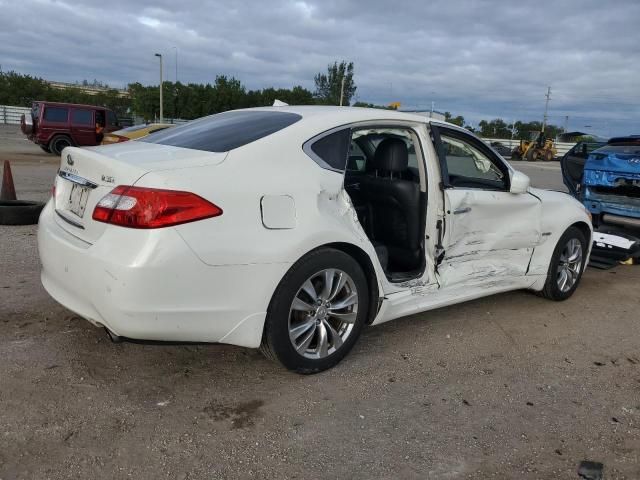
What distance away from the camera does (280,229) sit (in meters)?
2.96

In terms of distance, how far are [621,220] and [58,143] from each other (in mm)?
17472

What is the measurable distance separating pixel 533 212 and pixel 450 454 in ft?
8.60

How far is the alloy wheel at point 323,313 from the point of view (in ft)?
10.5

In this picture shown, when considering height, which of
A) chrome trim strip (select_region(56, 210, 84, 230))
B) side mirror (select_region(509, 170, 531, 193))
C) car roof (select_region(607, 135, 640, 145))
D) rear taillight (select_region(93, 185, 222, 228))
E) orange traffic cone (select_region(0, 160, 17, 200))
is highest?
car roof (select_region(607, 135, 640, 145))

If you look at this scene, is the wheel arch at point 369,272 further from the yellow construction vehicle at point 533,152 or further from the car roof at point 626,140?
the yellow construction vehicle at point 533,152

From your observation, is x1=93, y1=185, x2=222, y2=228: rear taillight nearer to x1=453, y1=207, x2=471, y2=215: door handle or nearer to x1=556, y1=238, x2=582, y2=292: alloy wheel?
x1=453, y1=207, x2=471, y2=215: door handle

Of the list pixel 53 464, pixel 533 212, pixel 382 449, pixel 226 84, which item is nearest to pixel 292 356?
pixel 382 449

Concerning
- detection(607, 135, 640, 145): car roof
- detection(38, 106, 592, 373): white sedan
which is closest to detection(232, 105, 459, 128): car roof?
detection(38, 106, 592, 373): white sedan

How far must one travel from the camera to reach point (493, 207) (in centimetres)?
427

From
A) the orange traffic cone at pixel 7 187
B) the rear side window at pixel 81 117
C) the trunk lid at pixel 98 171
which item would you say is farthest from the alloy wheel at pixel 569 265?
the rear side window at pixel 81 117

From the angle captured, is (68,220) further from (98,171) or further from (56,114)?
(56,114)

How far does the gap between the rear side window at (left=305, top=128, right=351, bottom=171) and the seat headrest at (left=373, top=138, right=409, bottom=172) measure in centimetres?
73

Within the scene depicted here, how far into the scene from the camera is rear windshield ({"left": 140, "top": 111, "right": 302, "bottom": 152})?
3195mm

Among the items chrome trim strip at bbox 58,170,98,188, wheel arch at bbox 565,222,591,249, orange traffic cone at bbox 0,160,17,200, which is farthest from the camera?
orange traffic cone at bbox 0,160,17,200
